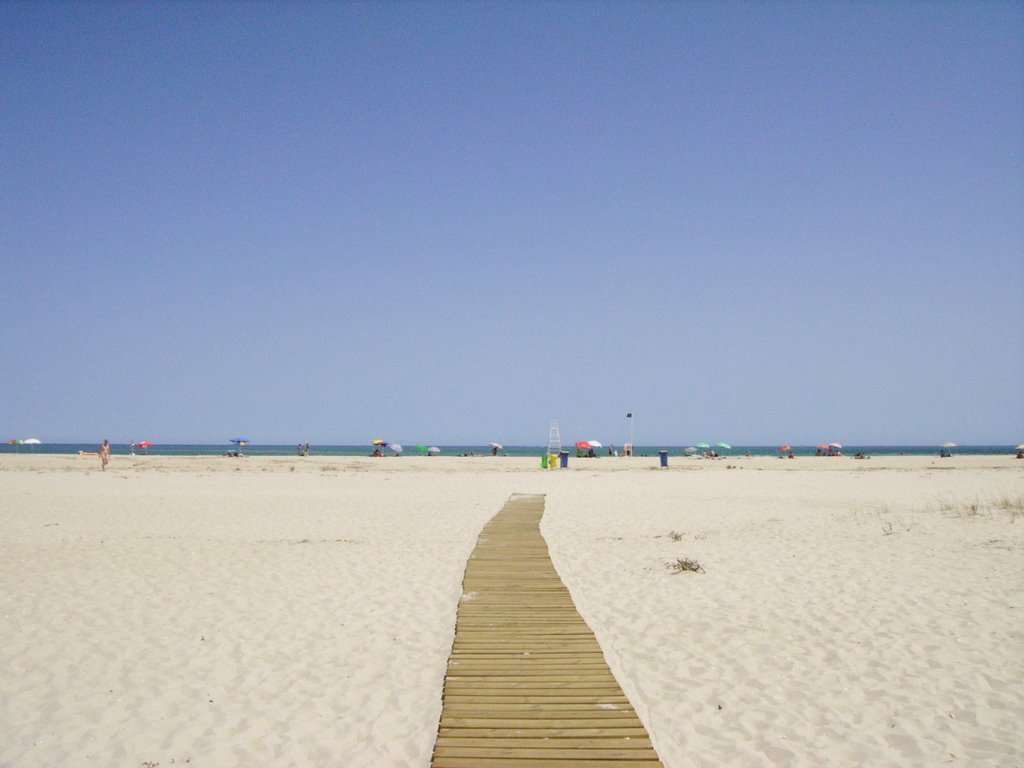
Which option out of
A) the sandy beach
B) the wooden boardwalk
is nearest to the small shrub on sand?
the sandy beach

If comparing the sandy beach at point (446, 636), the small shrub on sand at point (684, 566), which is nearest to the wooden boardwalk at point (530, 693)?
the sandy beach at point (446, 636)

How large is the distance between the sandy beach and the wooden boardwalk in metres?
0.24

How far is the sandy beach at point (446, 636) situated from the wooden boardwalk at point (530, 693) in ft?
0.80

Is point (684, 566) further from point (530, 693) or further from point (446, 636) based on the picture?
point (530, 693)

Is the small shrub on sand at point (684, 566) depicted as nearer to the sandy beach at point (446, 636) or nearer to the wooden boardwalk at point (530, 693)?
the sandy beach at point (446, 636)

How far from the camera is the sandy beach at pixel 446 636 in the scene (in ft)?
17.2

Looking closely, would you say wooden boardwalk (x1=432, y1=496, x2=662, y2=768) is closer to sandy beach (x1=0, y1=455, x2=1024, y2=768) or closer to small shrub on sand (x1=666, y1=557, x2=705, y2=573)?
sandy beach (x1=0, y1=455, x2=1024, y2=768)

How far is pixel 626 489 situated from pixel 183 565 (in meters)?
19.2

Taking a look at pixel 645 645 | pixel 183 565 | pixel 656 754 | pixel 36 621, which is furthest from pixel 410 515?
pixel 656 754

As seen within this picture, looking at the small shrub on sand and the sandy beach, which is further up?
the small shrub on sand

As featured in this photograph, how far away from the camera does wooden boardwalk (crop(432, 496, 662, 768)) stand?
4754mm

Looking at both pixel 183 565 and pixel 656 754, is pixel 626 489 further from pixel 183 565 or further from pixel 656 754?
pixel 656 754

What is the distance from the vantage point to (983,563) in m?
10.6

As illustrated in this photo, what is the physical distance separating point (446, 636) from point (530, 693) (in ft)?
6.77
